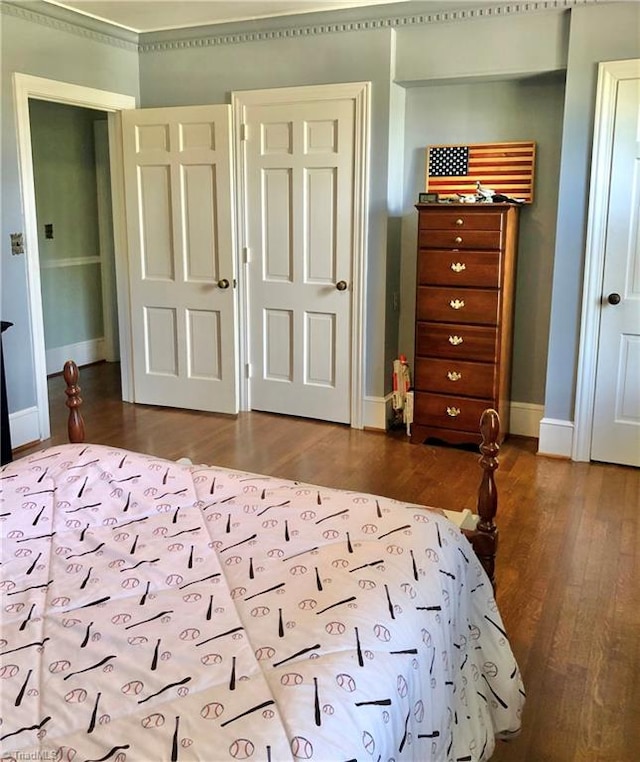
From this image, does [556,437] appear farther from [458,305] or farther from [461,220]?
[461,220]

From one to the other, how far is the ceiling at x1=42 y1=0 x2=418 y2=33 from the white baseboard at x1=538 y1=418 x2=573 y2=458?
7.90ft

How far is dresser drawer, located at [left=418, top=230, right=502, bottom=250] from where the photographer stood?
13.2ft

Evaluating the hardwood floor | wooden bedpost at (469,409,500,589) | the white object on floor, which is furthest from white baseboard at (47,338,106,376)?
wooden bedpost at (469,409,500,589)

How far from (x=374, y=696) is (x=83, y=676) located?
0.49m

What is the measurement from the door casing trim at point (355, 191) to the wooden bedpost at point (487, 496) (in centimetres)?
260

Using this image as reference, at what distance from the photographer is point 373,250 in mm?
4492

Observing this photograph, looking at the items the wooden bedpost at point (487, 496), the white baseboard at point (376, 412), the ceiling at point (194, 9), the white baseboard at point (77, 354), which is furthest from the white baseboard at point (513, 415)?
the white baseboard at point (77, 354)

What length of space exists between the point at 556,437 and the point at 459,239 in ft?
4.16

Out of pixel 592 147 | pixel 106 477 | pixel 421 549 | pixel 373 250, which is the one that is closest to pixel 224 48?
pixel 373 250

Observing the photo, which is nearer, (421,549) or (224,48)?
(421,549)

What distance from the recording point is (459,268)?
13.6 ft

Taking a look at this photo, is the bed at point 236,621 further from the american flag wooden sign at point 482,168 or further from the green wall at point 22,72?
the american flag wooden sign at point 482,168

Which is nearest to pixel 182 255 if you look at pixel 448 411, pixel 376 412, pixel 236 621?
pixel 376 412

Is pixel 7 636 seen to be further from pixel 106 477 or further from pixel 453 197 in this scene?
pixel 453 197
